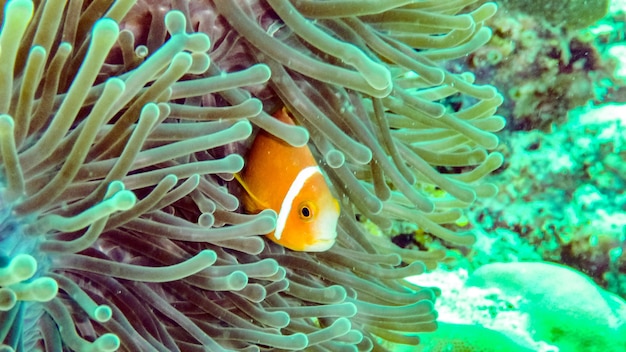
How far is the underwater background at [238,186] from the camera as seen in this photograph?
3.99 ft

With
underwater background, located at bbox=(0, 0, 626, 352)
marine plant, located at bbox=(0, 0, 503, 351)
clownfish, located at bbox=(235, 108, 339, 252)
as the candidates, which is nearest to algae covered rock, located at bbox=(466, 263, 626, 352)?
underwater background, located at bbox=(0, 0, 626, 352)

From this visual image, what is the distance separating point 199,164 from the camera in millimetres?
1390

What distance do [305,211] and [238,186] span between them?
0.93 ft

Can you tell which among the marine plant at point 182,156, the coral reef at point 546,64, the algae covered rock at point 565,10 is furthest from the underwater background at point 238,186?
the algae covered rock at point 565,10

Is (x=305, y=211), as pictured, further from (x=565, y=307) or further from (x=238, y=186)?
(x=565, y=307)

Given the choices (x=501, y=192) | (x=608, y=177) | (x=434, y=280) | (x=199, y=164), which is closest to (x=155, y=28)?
(x=199, y=164)

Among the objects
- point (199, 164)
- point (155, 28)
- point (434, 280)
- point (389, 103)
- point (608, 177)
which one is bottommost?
point (199, 164)

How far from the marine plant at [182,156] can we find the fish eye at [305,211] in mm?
131

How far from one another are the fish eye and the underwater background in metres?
0.10

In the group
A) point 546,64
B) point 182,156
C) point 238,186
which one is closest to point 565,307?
point 546,64

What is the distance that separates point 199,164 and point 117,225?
0.24 metres

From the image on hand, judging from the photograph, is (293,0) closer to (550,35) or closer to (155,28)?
(155,28)

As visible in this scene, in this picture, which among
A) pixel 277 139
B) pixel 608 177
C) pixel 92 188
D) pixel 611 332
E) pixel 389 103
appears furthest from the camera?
pixel 608 177

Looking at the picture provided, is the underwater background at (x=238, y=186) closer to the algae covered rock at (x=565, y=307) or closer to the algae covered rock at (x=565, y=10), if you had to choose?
the algae covered rock at (x=565, y=307)
